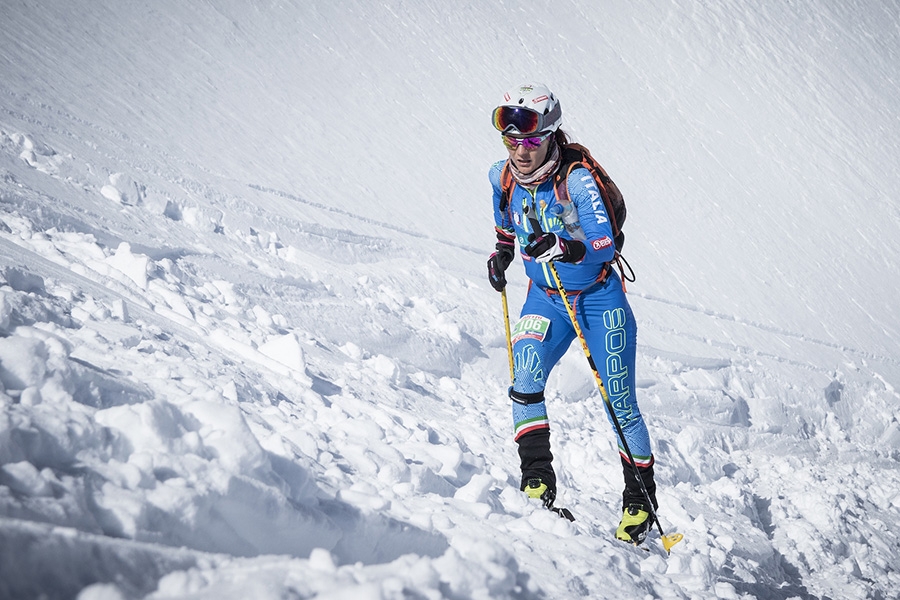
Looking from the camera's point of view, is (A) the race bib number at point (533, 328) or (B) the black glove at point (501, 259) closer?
(A) the race bib number at point (533, 328)

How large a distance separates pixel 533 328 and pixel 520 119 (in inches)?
56.3

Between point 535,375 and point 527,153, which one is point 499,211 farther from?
point 535,375

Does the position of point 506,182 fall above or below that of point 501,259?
above

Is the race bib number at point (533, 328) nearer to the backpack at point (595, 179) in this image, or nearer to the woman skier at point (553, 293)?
the woman skier at point (553, 293)

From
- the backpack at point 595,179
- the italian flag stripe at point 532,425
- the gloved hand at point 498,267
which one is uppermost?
the backpack at point 595,179

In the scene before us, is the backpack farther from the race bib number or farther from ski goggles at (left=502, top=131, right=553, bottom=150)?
the race bib number

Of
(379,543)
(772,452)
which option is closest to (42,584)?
(379,543)

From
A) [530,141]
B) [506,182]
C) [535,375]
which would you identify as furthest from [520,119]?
[535,375]

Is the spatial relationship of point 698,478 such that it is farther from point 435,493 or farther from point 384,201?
point 384,201

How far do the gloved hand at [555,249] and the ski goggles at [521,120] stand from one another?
2.33 ft

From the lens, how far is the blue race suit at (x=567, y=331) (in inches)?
179

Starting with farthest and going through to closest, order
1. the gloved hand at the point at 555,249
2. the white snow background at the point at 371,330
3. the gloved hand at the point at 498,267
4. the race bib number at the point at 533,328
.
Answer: the gloved hand at the point at 498,267
the race bib number at the point at 533,328
the gloved hand at the point at 555,249
the white snow background at the point at 371,330

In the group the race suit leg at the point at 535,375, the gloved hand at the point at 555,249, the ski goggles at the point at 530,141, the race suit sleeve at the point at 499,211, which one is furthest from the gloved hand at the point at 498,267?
the ski goggles at the point at 530,141

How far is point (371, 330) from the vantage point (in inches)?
269
